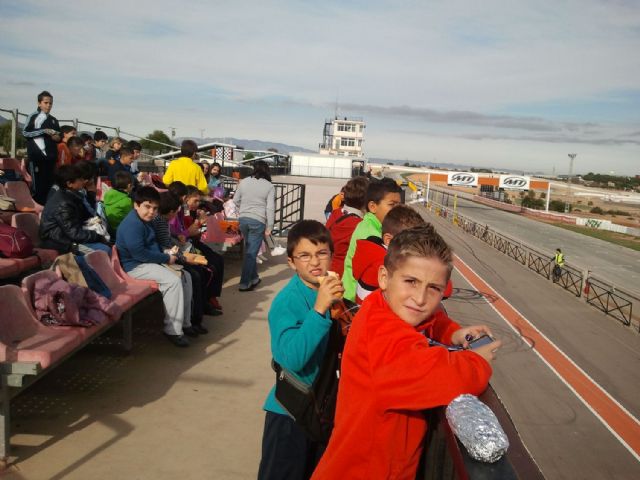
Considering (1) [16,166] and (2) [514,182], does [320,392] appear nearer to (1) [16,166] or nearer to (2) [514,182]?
(1) [16,166]

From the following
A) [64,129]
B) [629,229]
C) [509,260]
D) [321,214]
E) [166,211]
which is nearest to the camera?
[166,211]

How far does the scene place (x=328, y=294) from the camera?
2.20 meters

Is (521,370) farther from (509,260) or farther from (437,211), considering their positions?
(437,211)

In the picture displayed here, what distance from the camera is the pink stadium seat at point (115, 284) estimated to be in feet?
18.0

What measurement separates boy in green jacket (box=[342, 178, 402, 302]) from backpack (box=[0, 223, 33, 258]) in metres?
3.22

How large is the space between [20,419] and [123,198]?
3.88 m

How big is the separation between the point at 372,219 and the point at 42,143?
6463 millimetres

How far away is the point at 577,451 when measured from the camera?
7418 mm

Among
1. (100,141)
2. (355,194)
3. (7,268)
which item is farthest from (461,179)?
(7,268)

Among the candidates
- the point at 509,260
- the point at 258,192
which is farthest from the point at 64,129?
the point at 509,260

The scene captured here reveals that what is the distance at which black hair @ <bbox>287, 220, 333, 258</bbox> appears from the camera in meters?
2.78

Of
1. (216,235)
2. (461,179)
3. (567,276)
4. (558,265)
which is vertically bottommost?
(567,276)

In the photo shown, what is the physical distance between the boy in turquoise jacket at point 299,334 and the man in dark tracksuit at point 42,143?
7.08m

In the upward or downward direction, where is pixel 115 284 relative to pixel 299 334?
downward
